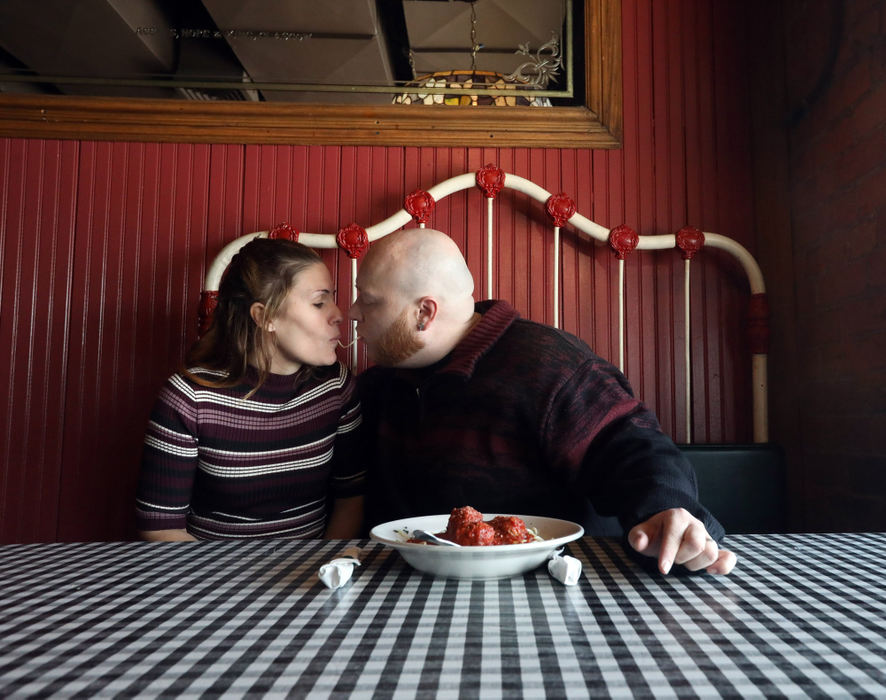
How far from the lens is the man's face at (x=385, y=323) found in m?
1.44

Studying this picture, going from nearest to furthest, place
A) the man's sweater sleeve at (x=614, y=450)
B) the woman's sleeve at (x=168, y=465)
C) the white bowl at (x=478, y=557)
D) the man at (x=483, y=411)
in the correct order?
the white bowl at (x=478, y=557), the man's sweater sleeve at (x=614, y=450), the man at (x=483, y=411), the woman's sleeve at (x=168, y=465)

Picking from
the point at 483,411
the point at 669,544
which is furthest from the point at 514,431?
the point at 669,544

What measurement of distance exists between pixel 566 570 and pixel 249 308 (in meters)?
1.07

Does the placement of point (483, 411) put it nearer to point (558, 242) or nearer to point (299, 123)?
point (558, 242)

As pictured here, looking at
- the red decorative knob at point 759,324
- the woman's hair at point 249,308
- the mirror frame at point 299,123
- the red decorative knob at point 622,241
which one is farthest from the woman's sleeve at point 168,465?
the red decorative knob at point 759,324

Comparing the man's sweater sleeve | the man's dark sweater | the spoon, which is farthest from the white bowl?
the man's dark sweater

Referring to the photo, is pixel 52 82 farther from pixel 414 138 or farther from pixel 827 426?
pixel 827 426

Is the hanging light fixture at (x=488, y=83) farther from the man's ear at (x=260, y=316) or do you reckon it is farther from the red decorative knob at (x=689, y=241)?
the man's ear at (x=260, y=316)

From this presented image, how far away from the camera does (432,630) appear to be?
611 mm

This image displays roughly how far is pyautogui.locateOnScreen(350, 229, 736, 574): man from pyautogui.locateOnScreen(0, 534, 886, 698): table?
0.85ft

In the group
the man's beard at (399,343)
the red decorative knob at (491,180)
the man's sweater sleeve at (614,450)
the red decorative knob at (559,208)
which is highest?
the red decorative knob at (491,180)

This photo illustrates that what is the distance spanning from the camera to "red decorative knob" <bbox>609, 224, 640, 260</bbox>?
183cm

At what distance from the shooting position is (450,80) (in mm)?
1945

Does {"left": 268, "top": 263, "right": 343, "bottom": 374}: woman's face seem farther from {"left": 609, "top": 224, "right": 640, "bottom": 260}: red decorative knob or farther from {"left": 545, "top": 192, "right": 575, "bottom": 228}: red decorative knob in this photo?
{"left": 609, "top": 224, "right": 640, "bottom": 260}: red decorative knob
